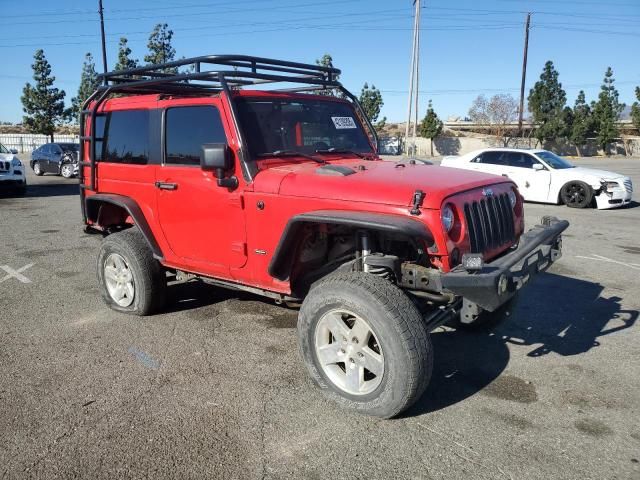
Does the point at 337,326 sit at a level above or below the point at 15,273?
above

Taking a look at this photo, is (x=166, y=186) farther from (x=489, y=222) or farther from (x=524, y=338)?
(x=524, y=338)

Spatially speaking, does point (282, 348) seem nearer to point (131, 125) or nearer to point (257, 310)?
point (257, 310)

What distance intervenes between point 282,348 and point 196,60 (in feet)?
8.16

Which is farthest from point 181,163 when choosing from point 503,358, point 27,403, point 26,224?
point 26,224

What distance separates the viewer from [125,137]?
17.1ft

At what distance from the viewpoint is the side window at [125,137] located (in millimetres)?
4996

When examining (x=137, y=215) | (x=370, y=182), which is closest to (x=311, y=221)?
(x=370, y=182)

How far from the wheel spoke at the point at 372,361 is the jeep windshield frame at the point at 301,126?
5.74ft

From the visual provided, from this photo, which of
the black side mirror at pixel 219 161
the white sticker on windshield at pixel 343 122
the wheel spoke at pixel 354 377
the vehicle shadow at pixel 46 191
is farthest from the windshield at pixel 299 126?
the vehicle shadow at pixel 46 191

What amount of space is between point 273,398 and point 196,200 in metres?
1.78

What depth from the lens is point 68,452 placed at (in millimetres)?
3078

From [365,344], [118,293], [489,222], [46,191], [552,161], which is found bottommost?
[46,191]

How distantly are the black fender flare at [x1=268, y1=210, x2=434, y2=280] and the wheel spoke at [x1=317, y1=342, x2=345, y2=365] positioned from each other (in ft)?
2.28

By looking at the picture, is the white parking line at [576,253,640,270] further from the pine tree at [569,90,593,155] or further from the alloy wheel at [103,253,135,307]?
the pine tree at [569,90,593,155]
